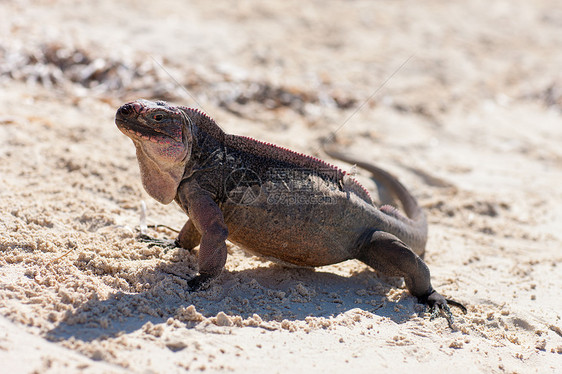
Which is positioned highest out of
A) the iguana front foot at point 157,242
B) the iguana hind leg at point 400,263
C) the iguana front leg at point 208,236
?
the iguana front leg at point 208,236

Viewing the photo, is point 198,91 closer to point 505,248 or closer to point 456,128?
point 456,128

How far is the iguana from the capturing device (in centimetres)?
361

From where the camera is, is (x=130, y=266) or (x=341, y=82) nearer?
(x=130, y=266)

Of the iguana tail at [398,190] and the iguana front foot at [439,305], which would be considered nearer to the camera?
the iguana front foot at [439,305]

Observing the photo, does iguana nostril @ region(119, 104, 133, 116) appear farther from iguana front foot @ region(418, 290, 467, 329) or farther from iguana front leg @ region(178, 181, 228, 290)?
iguana front foot @ region(418, 290, 467, 329)

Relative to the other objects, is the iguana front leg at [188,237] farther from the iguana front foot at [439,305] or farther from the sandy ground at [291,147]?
the iguana front foot at [439,305]

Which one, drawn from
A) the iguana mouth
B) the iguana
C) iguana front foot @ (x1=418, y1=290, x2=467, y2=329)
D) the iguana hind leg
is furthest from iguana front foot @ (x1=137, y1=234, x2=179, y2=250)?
iguana front foot @ (x1=418, y1=290, x2=467, y2=329)

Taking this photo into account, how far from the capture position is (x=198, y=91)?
7.47 meters

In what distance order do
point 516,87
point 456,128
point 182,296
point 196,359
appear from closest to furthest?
1. point 196,359
2. point 182,296
3. point 456,128
4. point 516,87

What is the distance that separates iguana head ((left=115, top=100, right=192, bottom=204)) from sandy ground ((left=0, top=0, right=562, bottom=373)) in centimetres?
60

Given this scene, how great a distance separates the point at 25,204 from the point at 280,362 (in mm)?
2528

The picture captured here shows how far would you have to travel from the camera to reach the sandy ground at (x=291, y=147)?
3.04 m

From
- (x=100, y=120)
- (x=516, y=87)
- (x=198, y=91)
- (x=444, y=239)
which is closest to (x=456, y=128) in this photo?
(x=516, y=87)

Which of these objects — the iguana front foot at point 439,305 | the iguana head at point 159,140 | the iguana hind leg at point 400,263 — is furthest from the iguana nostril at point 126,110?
the iguana front foot at point 439,305
